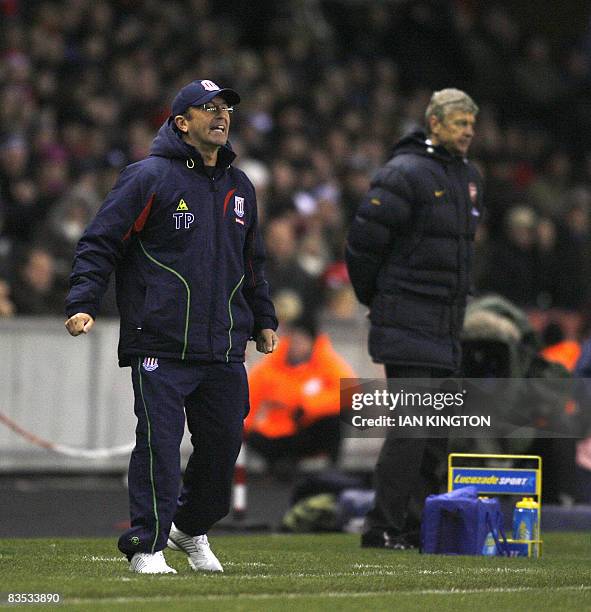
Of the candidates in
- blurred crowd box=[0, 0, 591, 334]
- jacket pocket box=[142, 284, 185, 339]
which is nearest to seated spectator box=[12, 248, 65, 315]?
blurred crowd box=[0, 0, 591, 334]

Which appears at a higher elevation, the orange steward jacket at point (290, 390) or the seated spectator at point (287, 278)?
the seated spectator at point (287, 278)

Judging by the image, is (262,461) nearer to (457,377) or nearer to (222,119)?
(457,377)

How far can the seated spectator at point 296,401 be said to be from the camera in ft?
56.4

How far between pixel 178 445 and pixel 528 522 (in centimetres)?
265

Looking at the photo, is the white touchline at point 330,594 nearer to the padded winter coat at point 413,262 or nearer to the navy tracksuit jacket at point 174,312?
the navy tracksuit jacket at point 174,312

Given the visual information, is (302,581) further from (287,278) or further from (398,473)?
(287,278)

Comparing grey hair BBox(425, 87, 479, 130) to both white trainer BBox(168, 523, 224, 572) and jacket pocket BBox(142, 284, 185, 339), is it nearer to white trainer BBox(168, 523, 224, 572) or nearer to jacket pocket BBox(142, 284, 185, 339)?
jacket pocket BBox(142, 284, 185, 339)

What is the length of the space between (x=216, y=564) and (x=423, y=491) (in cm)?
237

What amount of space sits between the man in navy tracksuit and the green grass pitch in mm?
316

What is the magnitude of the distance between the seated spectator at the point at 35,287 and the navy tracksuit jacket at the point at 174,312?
8.04m

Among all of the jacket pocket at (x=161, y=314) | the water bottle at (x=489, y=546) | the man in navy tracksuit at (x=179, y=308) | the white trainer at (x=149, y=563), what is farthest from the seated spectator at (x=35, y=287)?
the white trainer at (x=149, y=563)

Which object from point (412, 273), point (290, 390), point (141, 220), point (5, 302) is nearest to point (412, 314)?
point (412, 273)

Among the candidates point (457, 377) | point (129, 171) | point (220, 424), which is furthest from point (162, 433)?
point (457, 377)

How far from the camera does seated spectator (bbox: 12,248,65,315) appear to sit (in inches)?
642
